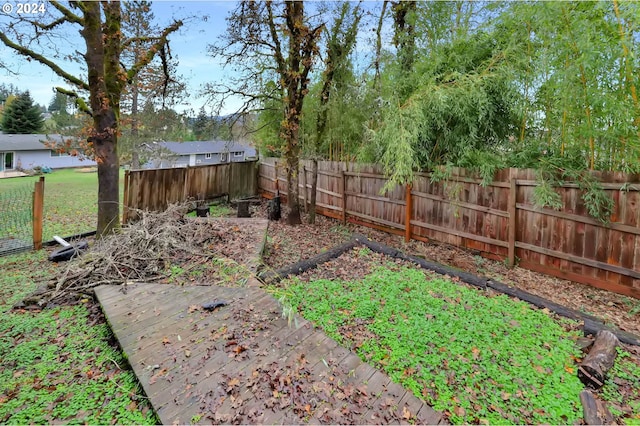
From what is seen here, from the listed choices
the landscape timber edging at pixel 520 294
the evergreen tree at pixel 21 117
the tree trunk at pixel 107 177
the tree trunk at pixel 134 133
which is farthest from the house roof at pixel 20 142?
the landscape timber edging at pixel 520 294

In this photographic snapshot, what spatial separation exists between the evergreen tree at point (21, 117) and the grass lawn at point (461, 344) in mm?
26620

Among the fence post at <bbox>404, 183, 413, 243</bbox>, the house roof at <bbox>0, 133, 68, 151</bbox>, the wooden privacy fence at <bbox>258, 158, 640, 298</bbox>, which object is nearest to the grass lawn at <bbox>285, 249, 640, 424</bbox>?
the wooden privacy fence at <bbox>258, 158, 640, 298</bbox>

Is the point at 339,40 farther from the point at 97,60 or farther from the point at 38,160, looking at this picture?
the point at 38,160

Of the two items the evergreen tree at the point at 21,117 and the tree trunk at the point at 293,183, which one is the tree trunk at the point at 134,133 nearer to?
the tree trunk at the point at 293,183

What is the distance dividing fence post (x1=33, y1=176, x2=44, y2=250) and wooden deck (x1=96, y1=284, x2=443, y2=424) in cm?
314

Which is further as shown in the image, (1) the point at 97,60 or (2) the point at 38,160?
(2) the point at 38,160

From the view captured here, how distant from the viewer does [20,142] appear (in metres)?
18.6

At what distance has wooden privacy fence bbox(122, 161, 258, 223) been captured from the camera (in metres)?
6.19

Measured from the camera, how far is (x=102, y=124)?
182 inches

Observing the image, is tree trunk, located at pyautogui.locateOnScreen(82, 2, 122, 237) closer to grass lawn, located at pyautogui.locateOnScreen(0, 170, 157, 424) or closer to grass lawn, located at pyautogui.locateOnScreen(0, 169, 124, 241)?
grass lawn, located at pyautogui.locateOnScreen(0, 169, 124, 241)

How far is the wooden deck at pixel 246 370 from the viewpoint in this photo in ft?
5.98

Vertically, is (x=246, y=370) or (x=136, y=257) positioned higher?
(x=136, y=257)

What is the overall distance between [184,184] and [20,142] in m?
18.5

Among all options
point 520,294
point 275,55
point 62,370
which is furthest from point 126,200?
point 520,294
